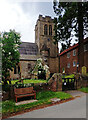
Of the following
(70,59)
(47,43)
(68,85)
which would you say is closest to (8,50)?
(68,85)

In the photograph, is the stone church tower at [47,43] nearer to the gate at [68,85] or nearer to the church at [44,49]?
the church at [44,49]

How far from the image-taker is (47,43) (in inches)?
950

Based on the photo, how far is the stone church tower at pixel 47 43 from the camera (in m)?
22.7

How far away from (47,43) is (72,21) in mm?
11132

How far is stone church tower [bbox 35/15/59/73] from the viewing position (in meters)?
22.7

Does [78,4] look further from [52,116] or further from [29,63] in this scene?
[52,116]

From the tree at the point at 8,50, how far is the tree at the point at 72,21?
9.31 meters

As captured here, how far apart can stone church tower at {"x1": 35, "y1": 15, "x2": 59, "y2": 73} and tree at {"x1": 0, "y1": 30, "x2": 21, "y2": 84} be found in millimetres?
15109

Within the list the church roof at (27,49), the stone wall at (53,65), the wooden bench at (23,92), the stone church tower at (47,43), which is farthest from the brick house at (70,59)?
the wooden bench at (23,92)

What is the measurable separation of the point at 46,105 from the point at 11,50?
4.64 m

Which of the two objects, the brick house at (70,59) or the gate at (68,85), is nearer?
the gate at (68,85)

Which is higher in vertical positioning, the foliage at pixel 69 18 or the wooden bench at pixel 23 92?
the foliage at pixel 69 18

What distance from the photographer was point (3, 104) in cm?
547

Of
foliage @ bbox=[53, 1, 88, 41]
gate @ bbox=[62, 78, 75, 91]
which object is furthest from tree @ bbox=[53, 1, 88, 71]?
gate @ bbox=[62, 78, 75, 91]
